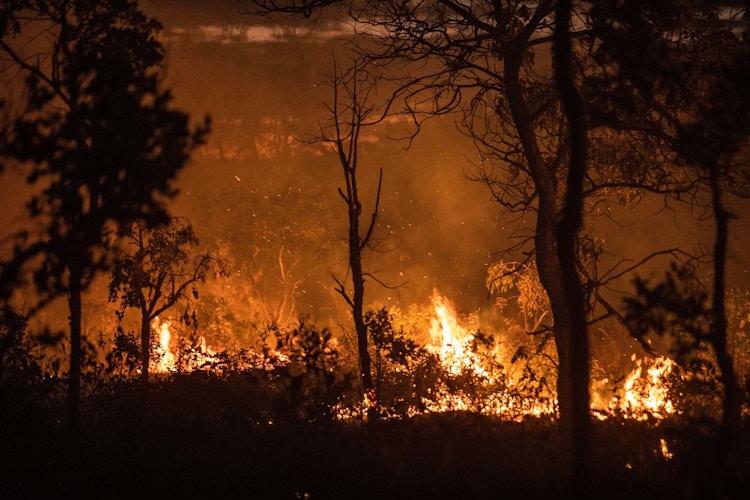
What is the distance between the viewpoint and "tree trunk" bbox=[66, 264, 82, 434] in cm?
992

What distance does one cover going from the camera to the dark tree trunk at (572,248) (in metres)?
5.72

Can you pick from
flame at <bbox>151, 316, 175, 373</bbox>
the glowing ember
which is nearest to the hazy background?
flame at <bbox>151, 316, 175, 373</bbox>

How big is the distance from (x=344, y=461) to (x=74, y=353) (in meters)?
5.62

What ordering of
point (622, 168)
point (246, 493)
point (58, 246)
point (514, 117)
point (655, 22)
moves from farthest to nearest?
point (58, 246), point (622, 168), point (514, 117), point (655, 22), point (246, 493)

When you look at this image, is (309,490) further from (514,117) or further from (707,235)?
(707,235)

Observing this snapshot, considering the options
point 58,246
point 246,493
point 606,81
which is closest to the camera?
point 246,493

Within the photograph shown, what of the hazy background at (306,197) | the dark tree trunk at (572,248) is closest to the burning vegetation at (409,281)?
the dark tree trunk at (572,248)

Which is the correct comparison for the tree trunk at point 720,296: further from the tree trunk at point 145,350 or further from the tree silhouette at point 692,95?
the tree trunk at point 145,350

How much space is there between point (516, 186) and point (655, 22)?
285 centimetres

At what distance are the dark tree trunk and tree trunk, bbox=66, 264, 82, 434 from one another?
592 cm

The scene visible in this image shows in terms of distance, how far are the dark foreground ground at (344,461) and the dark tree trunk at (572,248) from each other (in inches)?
36.5

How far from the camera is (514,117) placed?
33.4 feet

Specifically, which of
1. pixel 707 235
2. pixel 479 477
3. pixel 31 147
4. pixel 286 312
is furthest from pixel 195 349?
pixel 707 235

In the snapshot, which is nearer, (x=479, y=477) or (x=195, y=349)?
(x=479, y=477)
